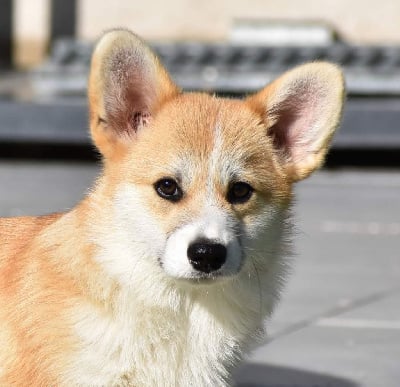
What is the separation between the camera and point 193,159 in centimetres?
457

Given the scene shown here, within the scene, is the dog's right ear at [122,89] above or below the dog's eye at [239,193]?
above

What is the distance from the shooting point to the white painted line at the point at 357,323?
24.9 ft

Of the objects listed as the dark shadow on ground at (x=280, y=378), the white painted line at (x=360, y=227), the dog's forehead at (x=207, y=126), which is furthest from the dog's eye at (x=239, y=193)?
the white painted line at (x=360, y=227)

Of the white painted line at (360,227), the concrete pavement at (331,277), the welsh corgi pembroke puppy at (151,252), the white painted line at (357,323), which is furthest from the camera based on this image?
the white painted line at (360,227)

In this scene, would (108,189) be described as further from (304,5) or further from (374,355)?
(304,5)

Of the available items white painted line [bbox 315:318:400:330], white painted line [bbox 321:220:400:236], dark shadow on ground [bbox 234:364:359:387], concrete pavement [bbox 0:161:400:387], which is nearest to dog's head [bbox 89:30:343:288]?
concrete pavement [bbox 0:161:400:387]

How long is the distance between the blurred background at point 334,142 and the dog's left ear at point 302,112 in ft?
1.22

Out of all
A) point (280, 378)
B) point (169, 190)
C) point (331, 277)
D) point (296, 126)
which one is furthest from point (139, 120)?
point (331, 277)

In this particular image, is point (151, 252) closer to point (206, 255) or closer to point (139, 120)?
point (206, 255)

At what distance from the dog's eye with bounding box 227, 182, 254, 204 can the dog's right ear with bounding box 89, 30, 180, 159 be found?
0.54m

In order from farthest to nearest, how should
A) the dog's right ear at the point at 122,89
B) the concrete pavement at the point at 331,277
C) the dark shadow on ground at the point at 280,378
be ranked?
the concrete pavement at the point at 331,277
the dark shadow on ground at the point at 280,378
the dog's right ear at the point at 122,89

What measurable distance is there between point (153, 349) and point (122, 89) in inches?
44.9

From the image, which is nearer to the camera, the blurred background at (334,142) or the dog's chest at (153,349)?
the dog's chest at (153,349)

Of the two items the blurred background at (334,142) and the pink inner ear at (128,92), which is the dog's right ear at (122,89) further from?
the blurred background at (334,142)
